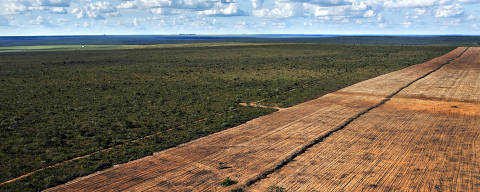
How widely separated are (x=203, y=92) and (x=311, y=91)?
10.2 m

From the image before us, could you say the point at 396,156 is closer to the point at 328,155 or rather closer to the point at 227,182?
the point at 328,155

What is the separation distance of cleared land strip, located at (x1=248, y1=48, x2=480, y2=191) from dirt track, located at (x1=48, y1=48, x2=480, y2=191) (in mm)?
36

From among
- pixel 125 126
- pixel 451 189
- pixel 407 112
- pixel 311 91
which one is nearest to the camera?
pixel 451 189

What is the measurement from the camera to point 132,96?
3222cm

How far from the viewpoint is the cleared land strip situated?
508 inches

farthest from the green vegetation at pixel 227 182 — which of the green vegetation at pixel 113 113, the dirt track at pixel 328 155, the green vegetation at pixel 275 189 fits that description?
the green vegetation at pixel 113 113

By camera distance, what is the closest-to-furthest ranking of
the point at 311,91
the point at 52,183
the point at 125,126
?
1. the point at 52,183
2. the point at 125,126
3. the point at 311,91

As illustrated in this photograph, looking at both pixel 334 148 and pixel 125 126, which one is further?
pixel 125 126

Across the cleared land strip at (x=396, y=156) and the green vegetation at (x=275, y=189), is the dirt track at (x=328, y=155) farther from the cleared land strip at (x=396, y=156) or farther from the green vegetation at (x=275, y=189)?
the green vegetation at (x=275, y=189)

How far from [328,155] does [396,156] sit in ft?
9.47

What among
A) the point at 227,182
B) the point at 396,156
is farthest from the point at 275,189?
the point at 396,156

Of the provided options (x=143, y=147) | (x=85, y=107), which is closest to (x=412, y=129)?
(x=143, y=147)

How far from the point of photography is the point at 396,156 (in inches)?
616

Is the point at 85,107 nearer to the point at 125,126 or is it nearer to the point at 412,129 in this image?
the point at 125,126
